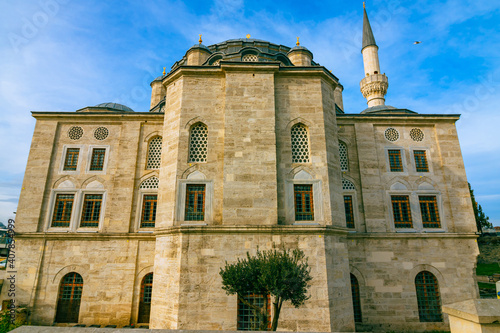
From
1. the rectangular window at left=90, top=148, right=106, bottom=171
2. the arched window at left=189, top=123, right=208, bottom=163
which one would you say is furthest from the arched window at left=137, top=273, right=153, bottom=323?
the arched window at left=189, top=123, right=208, bottom=163

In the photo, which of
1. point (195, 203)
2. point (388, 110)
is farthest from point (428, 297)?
point (195, 203)

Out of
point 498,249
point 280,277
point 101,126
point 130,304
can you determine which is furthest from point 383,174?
point 498,249

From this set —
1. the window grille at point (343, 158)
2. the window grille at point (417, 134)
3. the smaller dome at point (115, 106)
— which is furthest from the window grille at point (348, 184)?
the smaller dome at point (115, 106)

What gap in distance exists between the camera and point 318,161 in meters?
10.8

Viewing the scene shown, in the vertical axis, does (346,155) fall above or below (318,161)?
above

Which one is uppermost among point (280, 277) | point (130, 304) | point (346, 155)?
point (346, 155)

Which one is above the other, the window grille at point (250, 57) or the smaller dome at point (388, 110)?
the window grille at point (250, 57)

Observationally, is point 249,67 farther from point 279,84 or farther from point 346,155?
point 346,155

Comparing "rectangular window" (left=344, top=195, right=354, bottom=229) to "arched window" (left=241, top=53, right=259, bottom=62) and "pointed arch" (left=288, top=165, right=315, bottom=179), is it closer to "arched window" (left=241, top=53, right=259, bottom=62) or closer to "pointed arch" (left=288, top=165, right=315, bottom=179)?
"pointed arch" (left=288, top=165, right=315, bottom=179)

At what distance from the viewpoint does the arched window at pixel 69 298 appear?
1224cm

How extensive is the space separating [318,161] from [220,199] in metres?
4.00

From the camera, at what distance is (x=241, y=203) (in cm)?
993

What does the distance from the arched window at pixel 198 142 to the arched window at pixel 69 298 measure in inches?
311

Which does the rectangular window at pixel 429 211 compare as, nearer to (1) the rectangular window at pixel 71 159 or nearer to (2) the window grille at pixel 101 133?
(2) the window grille at pixel 101 133
